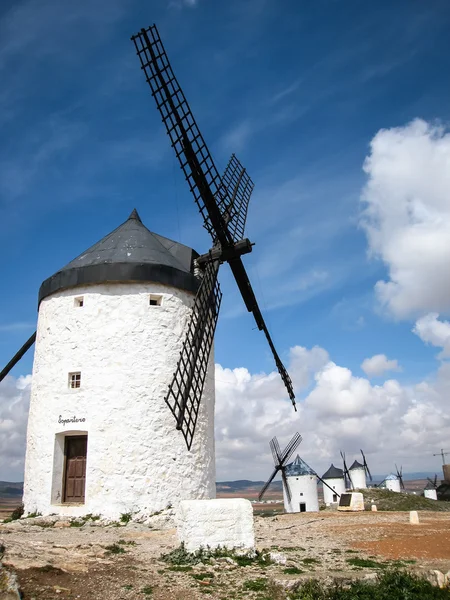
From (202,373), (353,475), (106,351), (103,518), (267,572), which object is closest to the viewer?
(267,572)

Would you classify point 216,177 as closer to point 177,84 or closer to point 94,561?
point 177,84

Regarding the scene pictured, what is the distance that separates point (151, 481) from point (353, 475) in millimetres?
40865

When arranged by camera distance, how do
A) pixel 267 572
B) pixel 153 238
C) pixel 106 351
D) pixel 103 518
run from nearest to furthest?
pixel 267 572
pixel 103 518
pixel 106 351
pixel 153 238

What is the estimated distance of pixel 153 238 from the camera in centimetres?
1844

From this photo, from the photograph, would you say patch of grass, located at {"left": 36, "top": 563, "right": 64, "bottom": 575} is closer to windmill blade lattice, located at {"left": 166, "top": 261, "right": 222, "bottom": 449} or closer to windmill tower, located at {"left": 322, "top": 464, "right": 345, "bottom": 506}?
windmill blade lattice, located at {"left": 166, "top": 261, "right": 222, "bottom": 449}

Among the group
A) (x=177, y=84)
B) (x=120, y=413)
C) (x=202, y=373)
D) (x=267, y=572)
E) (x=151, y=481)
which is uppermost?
(x=177, y=84)

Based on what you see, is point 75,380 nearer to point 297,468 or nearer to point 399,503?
point 297,468

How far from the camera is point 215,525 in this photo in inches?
347

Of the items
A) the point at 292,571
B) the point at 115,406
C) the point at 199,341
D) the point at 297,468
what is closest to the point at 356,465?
the point at 297,468

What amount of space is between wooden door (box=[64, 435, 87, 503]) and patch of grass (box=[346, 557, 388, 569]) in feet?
28.6

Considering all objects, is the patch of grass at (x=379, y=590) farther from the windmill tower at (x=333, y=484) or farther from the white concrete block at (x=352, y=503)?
the windmill tower at (x=333, y=484)

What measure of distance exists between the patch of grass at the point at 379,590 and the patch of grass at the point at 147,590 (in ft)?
5.74

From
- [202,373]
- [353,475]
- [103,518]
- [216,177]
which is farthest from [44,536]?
[353,475]

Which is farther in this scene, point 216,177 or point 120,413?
point 216,177
